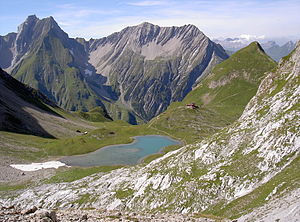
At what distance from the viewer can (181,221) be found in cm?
3341

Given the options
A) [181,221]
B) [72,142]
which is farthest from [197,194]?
[72,142]

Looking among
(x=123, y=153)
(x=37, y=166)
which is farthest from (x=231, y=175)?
(x=37, y=166)

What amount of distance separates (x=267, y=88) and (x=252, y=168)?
33.1m

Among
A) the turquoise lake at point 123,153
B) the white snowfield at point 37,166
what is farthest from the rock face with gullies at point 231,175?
the turquoise lake at point 123,153

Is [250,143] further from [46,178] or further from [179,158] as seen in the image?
[46,178]

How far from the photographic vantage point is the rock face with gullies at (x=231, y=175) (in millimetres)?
43938

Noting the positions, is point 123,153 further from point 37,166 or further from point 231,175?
point 231,175

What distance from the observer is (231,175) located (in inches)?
2019

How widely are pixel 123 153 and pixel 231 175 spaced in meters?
97.5

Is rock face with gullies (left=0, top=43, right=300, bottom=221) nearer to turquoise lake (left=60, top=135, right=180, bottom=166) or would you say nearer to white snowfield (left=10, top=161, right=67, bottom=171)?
white snowfield (left=10, top=161, right=67, bottom=171)

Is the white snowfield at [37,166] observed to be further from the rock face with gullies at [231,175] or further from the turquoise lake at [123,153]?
the rock face with gullies at [231,175]

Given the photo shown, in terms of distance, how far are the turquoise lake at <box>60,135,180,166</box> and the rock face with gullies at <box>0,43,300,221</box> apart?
5045 centimetres

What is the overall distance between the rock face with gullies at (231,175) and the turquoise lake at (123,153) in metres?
50.5

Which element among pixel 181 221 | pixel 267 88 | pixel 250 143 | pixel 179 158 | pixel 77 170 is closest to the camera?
pixel 181 221
